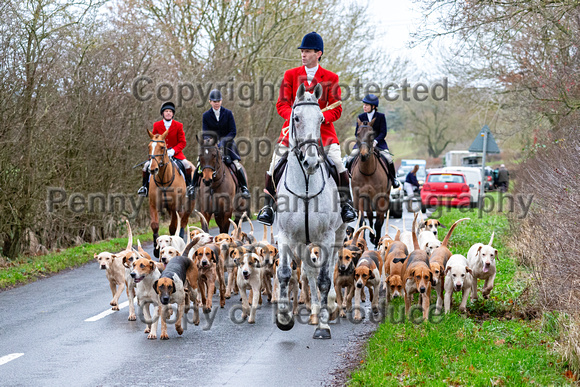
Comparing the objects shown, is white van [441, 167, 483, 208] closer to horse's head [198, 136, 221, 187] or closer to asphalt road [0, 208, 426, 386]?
horse's head [198, 136, 221, 187]

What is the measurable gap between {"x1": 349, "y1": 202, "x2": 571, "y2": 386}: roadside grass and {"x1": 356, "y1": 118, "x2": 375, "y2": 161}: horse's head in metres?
3.82

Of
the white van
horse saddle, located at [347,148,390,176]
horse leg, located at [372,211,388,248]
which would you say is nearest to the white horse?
horse leg, located at [372,211,388,248]

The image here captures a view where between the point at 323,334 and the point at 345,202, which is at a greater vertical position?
the point at 345,202

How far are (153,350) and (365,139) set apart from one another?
264 inches

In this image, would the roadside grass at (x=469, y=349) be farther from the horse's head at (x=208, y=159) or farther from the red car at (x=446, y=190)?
the red car at (x=446, y=190)

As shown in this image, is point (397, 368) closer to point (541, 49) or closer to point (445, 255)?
point (445, 255)

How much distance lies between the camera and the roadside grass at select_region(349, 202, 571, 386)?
19.6 ft

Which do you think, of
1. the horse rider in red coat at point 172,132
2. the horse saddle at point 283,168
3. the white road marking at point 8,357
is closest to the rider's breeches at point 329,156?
the horse saddle at point 283,168

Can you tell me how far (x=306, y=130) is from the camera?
718 centimetres

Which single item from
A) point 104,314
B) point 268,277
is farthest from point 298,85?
point 104,314

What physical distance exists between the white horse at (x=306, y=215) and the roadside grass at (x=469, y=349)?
2.90ft

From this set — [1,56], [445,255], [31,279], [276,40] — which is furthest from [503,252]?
[276,40]

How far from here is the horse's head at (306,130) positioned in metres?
7.07

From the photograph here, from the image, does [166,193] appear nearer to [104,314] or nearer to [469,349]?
[104,314]
